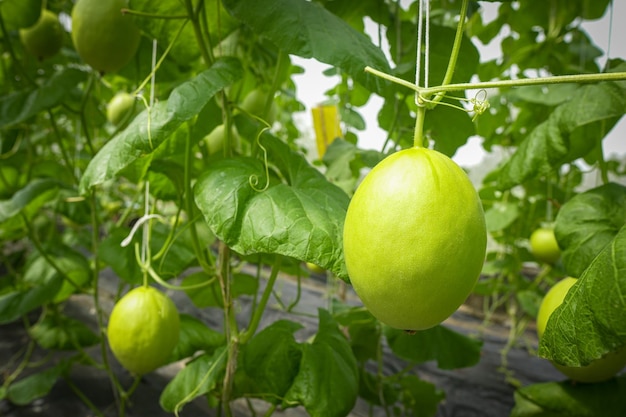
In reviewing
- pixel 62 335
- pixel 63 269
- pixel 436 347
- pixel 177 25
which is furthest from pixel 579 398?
pixel 62 335

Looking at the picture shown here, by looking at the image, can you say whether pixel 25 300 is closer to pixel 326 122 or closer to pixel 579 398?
pixel 326 122

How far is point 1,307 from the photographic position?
50.4 inches

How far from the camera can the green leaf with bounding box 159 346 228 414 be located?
81 cm

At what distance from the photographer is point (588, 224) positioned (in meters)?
0.66

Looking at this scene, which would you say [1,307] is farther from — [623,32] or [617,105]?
[623,32]

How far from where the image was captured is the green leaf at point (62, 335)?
1.55 m

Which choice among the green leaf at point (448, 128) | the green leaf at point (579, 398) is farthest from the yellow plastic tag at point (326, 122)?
the green leaf at point (579, 398)

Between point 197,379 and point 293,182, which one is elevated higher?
point 293,182

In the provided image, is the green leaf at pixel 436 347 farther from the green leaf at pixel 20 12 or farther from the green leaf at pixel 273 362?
the green leaf at pixel 20 12

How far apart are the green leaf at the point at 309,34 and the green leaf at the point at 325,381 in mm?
487

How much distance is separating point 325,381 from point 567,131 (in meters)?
0.59

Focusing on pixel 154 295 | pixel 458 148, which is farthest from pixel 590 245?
pixel 154 295

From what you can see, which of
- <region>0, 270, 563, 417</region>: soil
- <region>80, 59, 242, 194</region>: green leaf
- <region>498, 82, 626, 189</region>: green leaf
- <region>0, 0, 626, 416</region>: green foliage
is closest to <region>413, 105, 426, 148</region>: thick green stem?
<region>0, 0, 626, 416</region>: green foliage

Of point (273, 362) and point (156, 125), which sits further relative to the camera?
point (273, 362)
